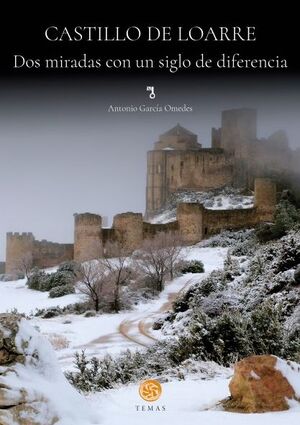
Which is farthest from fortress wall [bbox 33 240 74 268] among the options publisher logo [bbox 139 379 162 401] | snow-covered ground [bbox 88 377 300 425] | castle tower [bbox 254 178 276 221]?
publisher logo [bbox 139 379 162 401]

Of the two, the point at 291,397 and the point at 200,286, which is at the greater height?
the point at 291,397

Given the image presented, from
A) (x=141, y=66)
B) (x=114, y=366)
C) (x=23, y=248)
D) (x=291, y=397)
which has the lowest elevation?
(x=23, y=248)

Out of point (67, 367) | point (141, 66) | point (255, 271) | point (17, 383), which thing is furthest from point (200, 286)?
point (17, 383)

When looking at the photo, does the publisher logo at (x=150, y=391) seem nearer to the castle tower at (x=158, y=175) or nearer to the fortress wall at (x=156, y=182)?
the castle tower at (x=158, y=175)

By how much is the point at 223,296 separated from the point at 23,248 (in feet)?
67.7

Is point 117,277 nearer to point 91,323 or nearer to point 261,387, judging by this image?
point 91,323

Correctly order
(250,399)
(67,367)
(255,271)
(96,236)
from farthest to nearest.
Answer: (96,236), (255,271), (67,367), (250,399)

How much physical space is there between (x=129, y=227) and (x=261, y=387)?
25967 millimetres

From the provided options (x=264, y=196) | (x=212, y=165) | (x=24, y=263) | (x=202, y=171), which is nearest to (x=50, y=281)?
(x=24, y=263)

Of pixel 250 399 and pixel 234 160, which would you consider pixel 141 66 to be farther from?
pixel 234 160

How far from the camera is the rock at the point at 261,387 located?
513 cm

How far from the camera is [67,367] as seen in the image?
910 centimetres

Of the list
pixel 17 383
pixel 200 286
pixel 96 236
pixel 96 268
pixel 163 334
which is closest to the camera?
pixel 17 383

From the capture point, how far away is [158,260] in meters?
22.0
